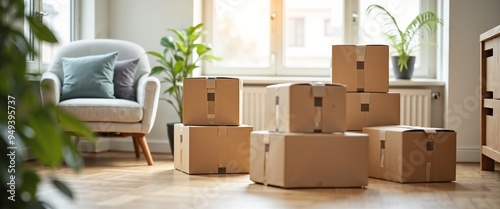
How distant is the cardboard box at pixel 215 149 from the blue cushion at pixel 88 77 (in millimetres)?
825

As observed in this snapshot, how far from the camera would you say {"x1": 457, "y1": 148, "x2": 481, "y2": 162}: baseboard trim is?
4754 mm

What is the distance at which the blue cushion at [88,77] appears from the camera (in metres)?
4.30

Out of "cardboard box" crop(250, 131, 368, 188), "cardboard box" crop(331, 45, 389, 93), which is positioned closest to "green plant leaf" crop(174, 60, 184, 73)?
"cardboard box" crop(331, 45, 389, 93)

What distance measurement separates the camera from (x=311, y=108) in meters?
3.29

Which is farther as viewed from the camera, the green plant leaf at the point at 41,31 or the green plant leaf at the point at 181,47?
the green plant leaf at the point at 181,47

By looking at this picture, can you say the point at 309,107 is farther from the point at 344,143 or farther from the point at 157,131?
the point at 157,131

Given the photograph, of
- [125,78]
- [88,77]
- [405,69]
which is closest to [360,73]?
[405,69]

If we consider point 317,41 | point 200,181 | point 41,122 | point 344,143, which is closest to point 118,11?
point 317,41

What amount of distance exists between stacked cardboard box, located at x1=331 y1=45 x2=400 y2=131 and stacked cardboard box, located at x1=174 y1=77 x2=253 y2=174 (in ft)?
2.04

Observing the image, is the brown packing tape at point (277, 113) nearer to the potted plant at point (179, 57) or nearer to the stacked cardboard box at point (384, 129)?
the stacked cardboard box at point (384, 129)

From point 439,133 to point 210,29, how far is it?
2.35m

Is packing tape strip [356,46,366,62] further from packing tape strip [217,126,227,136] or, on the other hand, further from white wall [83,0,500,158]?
white wall [83,0,500,158]

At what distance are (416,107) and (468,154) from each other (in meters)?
0.51

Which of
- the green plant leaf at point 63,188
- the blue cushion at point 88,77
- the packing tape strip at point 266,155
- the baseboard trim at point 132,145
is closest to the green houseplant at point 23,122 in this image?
the green plant leaf at point 63,188
